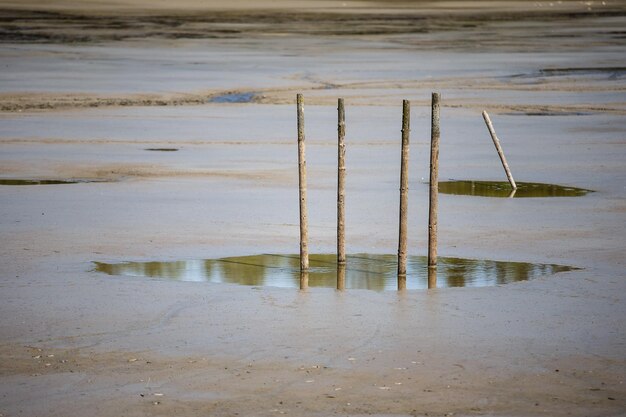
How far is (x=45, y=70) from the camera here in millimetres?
35062

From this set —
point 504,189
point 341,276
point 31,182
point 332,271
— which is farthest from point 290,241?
point 31,182

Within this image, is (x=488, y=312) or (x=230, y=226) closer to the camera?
(x=488, y=312)

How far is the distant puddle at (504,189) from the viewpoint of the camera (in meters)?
16.3

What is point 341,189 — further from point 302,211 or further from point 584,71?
point 584,71

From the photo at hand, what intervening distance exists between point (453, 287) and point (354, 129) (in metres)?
12.8

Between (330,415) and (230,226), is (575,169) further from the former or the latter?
(330,415)

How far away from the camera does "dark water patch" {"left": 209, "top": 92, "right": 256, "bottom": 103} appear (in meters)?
28.7

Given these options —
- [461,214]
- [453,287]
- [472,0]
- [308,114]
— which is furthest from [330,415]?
[472,0]

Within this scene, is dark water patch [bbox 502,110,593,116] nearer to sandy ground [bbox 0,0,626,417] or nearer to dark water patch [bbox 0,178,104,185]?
sandy ground [bbox 0,0,626,417]

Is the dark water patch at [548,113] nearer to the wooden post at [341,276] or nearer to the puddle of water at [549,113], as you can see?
the puddle of water at [549,113]

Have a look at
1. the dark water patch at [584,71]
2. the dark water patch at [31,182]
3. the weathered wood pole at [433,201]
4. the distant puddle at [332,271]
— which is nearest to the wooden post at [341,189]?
the distant puddle at [332,271]

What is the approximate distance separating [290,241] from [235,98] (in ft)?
54.3

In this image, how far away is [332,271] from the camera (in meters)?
11.6

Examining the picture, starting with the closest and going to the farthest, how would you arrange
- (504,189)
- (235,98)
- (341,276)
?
(341,276) < (504,189) < (235,98)
